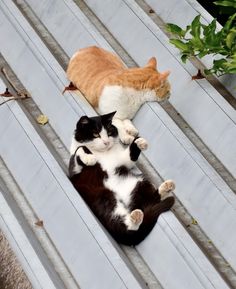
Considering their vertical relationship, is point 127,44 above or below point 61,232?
above

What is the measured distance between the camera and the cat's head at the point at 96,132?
3699 mm

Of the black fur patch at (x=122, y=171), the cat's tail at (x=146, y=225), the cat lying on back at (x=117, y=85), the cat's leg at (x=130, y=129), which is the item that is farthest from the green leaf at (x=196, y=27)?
the cat's tail at (x=146, y=225)

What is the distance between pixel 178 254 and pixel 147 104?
1.15m

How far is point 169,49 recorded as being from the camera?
4.25 meters

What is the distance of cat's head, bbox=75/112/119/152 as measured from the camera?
3699mm

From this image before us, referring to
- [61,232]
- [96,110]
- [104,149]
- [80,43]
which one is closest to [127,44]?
[80,43]

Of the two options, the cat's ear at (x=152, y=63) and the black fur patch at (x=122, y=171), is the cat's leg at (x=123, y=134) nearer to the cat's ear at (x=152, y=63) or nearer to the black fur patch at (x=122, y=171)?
the black fur patch at (x=122, y=171)

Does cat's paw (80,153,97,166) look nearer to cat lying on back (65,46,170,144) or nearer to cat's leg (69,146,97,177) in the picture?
cat's leg (69,146,97,177)

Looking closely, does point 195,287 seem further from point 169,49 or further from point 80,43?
point 80,43

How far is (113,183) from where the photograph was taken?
3559mm

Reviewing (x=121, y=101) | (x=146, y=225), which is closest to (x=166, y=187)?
(x=146, y=225)

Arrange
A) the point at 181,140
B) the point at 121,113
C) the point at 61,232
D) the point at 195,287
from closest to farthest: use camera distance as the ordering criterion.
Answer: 1. the point at 195,287
2. the point at 61,232
3. the point at 181,140
4. the point at 121,113

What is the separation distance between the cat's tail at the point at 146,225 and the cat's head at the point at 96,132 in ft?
1.73

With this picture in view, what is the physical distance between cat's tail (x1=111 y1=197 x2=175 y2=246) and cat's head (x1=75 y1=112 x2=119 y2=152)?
1.73 feet
